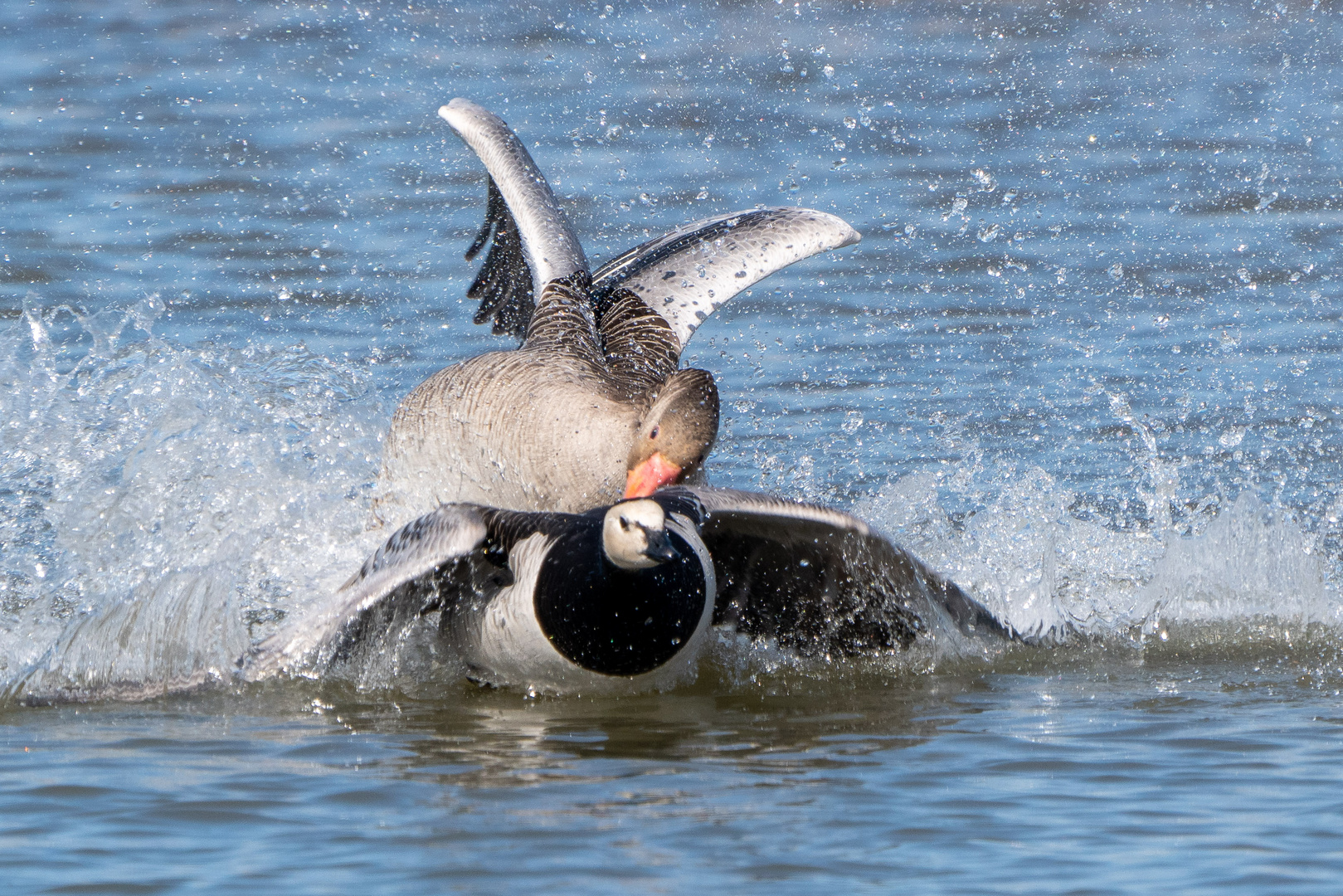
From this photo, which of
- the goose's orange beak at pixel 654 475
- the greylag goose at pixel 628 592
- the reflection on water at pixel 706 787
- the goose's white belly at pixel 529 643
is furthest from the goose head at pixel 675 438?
the reflection on water at pixel 706 787

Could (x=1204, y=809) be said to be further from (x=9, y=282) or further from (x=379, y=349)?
(x=9, y=282)

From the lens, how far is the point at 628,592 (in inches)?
238

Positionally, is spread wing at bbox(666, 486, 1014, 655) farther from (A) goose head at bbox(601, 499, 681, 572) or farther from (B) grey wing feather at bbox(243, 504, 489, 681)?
(B) grey wing feather at bbox(243, 504, 489, 681)

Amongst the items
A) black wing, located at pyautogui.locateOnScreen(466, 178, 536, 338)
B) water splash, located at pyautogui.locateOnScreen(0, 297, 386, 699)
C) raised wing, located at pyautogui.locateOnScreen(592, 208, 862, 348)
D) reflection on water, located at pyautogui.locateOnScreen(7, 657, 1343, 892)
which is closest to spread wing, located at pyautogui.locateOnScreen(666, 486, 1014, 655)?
reflection on water, located at pyautogui.locateOnScreen(7, 657, 1343, 892)

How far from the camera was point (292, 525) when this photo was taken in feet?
25.9

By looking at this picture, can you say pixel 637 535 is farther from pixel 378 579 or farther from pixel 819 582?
pixel 819 582

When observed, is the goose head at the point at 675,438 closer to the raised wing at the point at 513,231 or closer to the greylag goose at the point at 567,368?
the greylag goose at the point at 567,368

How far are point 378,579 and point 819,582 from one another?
1.87 metres

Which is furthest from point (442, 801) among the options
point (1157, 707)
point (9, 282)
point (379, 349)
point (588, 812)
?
point (9, 282)

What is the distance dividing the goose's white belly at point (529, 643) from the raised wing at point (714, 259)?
10.7 ft

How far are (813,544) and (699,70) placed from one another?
1341 centimetres

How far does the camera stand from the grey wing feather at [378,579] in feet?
20.0

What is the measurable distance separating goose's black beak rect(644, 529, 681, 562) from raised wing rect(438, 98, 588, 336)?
13.4 ft

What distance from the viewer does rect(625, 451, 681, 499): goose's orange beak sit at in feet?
22.5
